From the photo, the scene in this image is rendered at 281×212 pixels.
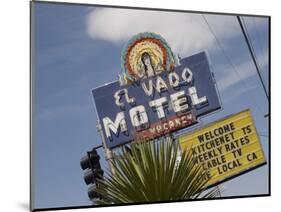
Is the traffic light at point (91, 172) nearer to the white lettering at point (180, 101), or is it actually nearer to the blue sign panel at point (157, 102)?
the blue sign panel at point (157, 102)

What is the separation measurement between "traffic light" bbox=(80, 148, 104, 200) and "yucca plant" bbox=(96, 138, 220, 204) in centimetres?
8

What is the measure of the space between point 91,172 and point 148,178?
38.5 inches

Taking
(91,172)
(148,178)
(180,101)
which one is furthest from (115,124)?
(148,178)

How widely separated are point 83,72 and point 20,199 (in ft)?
6.36

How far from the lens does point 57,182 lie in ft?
27.9

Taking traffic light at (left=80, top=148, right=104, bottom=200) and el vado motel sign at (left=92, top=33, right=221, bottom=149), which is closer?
traffic light at (left=80, top=148, right=104, bottom=200)

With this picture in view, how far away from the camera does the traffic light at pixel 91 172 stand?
8.60m

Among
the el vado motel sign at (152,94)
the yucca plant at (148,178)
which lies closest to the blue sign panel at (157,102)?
the el vado motel sign at (152,94)

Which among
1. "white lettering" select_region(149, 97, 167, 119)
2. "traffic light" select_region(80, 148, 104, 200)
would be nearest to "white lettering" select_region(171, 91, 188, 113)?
"white lettering" select_region(149, 97, 167, 119)

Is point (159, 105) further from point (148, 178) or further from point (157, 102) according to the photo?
point (148, 178)

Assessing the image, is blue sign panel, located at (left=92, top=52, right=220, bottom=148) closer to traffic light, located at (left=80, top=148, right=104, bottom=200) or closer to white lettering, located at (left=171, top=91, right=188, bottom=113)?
white lettering, located at (left=171, top=91, right=188, bottom=113)

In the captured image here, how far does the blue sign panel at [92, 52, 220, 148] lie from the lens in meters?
8.98
